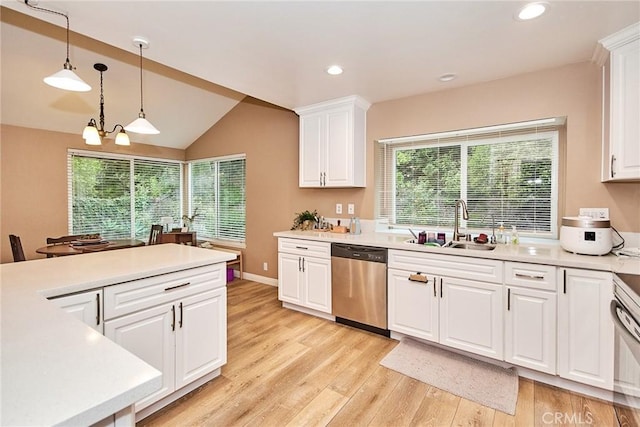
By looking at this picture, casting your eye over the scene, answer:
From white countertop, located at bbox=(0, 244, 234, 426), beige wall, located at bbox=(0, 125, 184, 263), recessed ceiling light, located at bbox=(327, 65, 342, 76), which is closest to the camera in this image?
white countertop, located at bbox=(0, 244, 234, 426)

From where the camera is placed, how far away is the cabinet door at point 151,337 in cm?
169

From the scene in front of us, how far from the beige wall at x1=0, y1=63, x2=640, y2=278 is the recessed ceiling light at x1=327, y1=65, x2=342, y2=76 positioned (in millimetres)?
957

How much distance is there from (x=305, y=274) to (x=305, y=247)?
12.0 inches

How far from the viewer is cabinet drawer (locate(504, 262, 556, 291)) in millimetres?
2123

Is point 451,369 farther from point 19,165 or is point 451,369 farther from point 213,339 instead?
point 19,165

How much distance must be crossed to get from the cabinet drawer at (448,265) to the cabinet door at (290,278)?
112 cm

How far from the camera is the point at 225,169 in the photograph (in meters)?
5.29

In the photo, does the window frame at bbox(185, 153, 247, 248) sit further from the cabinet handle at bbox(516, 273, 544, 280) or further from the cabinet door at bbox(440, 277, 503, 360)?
the cabinet handle at bbox(516, 273, 544, 280)

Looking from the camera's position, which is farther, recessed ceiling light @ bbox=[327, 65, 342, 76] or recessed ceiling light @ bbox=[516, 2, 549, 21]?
recessed ceiling light @ bbox=[327, 65, 342, 76]

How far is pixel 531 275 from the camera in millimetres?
2188

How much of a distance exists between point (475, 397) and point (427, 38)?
249 cm

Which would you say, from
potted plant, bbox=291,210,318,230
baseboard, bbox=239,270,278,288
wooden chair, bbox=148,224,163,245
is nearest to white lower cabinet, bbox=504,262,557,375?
potted plant, bbox=291,210,318,230

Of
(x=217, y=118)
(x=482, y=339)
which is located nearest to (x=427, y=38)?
(x=482, y=339)

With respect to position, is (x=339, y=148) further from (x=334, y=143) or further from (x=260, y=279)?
(x=260, y=279)
